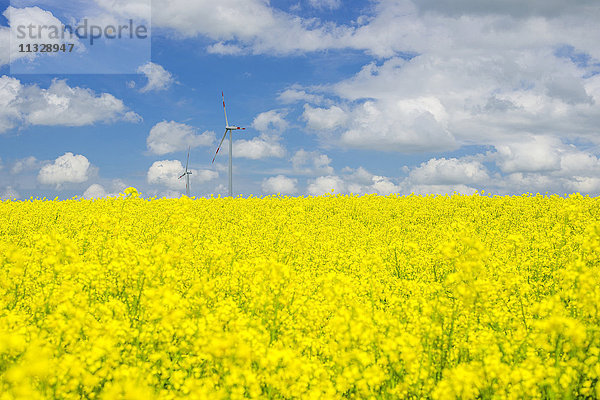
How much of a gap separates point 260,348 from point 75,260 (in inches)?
163

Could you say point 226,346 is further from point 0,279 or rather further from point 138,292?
point 0,279

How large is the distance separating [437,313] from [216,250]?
14.0 feet

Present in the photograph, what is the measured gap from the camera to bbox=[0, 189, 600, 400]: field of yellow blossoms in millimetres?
3848

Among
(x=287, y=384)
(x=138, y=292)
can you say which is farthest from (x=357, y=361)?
(x=138, y=292)

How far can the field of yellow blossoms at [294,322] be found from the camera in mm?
3848

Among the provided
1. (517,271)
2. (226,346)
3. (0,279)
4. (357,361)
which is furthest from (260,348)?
(517,271)

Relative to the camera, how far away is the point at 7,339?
3600mm

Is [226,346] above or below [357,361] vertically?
above

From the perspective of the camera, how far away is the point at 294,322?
600 centimetres

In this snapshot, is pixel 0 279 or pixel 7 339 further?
pixel 0 279

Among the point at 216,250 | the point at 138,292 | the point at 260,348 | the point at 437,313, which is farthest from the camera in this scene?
the point at 216,250

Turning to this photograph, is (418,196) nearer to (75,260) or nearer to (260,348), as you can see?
(75,260)

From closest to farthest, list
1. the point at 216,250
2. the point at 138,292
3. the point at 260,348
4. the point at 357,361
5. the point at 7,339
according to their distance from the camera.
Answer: the point at 7,339 < the point at 260,348 < the point at 357,361 < the point at 138,292 < the point at 216,250

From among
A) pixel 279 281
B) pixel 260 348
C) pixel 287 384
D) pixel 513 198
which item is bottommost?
pixel 287 384
